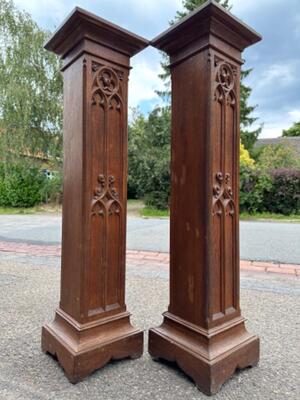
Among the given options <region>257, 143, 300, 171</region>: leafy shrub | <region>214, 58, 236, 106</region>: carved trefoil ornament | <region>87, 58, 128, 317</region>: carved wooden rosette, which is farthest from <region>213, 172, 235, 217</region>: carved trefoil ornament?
<region>257, 143, 300, 171</region>: leafy shrub

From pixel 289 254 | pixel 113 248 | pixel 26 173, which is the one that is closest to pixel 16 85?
pixel 26 173

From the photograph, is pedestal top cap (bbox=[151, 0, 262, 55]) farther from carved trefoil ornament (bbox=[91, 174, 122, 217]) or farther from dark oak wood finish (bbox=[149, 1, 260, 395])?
carved trefoil ornament (bbox=[91, 174, 122, 217])

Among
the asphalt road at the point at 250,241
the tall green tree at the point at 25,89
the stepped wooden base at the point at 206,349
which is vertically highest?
the tall green tree at the point at 25,89

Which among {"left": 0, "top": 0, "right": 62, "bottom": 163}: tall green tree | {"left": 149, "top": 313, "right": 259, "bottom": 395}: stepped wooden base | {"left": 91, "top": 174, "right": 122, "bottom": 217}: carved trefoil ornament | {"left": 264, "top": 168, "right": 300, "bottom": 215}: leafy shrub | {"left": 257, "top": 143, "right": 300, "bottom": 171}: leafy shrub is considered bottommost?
{"left": 149, "top": 313, "right": 259, "bottom": 395}: stepped wooden base

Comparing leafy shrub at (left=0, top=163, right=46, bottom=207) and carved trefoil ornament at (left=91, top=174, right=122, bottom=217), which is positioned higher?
leafy shrub at (left=0, top=163, right=46, bottom=207)

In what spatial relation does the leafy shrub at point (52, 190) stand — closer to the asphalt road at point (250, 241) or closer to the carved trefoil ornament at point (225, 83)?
the asphalt road at point (250, 241)

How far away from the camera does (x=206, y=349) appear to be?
154 centimetres

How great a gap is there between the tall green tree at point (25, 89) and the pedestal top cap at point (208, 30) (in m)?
12.2

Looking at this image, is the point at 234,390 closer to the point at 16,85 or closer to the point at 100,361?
the point at 100,361

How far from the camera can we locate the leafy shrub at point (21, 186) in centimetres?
1419

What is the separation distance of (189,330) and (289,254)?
11.2ft

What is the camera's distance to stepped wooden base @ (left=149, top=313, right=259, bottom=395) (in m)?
1.50

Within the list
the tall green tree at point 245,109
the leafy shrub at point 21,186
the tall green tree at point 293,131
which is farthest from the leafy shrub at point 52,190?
the tall green tree at point 293,131

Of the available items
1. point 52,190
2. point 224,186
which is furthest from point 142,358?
point 52,190
